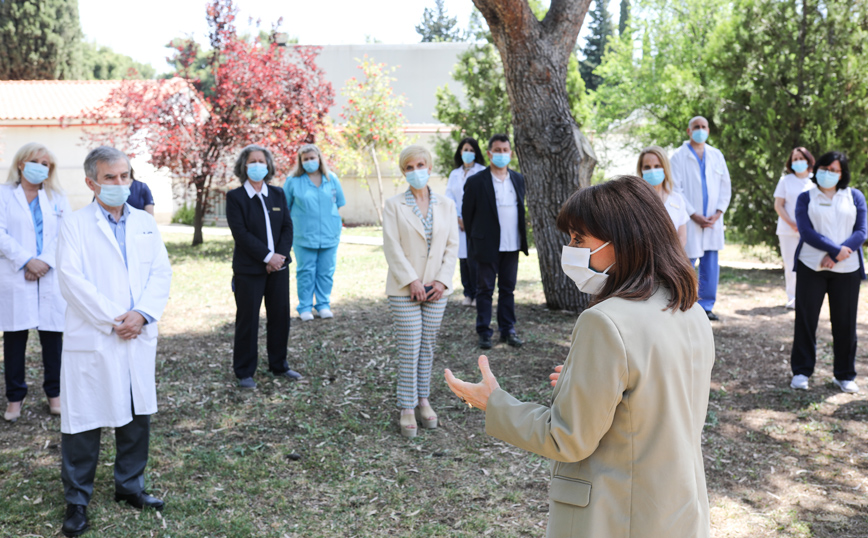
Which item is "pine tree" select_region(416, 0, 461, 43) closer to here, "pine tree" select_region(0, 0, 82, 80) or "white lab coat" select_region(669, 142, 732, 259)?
"pine tree" select_region(0, 0, 82, 80)

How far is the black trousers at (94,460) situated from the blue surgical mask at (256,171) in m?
2.72

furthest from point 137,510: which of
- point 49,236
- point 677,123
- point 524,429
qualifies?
point 677,123

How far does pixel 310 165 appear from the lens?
8250 millimetres

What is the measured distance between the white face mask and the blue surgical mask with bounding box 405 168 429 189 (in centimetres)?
321

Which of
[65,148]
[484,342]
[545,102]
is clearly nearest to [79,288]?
[484,342]

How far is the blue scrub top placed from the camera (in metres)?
8.37

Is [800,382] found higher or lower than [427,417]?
higher

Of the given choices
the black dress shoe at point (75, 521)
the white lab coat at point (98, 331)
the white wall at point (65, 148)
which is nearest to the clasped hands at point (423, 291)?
the white lab coat at point (98, 331)

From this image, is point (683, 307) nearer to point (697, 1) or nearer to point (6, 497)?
point (6, 497)

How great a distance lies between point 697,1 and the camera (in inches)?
858

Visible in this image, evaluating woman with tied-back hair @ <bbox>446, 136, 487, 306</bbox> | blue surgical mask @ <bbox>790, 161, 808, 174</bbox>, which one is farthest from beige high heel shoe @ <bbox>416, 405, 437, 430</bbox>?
blue surgical mask @ <bbox>790, 161, 808, 174</bbox>

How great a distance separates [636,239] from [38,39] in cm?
3874

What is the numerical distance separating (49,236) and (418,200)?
292cm

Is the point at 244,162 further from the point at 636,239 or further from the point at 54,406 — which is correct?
the point at 636,239
